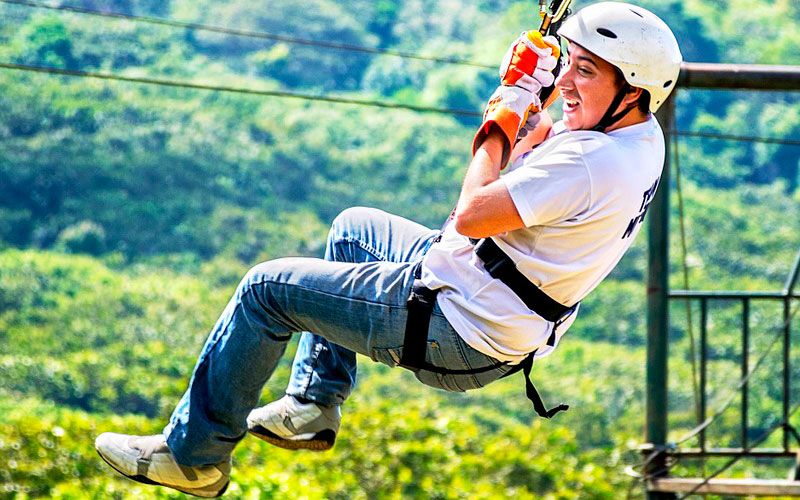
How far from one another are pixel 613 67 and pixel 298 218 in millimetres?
25747

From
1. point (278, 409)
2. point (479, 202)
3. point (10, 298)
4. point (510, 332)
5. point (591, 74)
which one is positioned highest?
point (591, 74)

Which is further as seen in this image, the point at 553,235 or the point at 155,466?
the point at 155,466

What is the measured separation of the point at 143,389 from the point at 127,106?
43.4ft

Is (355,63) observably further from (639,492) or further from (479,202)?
(479,202)

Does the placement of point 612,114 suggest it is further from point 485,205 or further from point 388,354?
point 388,354

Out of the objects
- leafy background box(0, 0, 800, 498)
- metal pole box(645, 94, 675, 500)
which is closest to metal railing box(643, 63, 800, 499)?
metal pole box(645, 94, 675, 500)

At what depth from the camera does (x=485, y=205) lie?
3.15 meters

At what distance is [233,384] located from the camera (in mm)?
3561

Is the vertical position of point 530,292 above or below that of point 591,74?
below

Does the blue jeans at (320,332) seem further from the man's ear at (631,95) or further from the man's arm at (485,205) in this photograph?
the man's ear at (631,95)

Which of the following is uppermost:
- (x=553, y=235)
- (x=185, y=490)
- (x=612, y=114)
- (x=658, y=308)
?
(x=612, y=114)

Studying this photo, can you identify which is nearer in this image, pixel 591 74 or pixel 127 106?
pixel 591 74

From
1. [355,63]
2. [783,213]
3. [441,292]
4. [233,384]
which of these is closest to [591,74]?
[441,292]

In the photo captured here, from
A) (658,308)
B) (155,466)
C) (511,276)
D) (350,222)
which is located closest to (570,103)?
(511,276)
